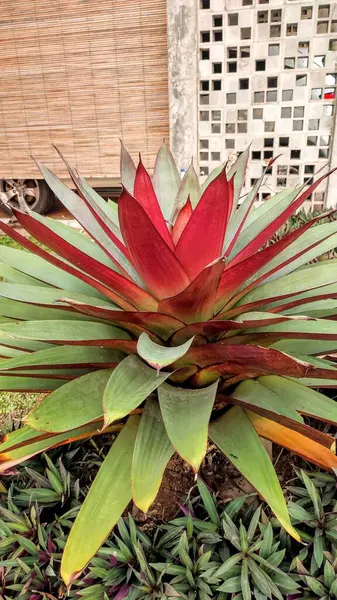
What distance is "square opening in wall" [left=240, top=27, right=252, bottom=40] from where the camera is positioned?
3674 millimetres

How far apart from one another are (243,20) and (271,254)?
350 centimetres

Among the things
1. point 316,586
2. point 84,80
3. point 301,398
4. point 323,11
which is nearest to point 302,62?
point 323,11

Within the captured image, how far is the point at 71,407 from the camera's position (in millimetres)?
854

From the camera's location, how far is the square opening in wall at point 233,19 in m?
3.66

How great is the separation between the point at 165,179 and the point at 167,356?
70 centimetres

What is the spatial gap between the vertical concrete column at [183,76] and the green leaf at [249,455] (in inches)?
116

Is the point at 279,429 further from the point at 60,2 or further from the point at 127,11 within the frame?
the point at 60,2

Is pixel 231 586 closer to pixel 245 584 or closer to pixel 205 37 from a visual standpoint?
pixel 245 584

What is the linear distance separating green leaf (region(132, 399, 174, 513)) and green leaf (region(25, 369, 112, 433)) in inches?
3.9

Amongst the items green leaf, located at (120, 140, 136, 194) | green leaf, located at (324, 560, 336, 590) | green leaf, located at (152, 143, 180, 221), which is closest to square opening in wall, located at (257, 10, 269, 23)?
green leaf, located at (152, 143, 180, 221)

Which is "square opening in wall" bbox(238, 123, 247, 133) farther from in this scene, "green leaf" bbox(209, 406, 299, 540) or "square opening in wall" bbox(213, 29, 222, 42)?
"green leaf" bbox(209, 406, 299, 540)

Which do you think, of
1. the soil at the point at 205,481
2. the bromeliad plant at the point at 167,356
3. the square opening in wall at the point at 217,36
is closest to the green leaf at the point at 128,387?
the bromeliad plant at the point at 167,356

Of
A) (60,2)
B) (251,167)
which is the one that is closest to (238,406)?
(251,167)

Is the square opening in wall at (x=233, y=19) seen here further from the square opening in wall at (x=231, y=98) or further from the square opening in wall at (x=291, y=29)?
the square opening in wall at (x=231, y=98)
